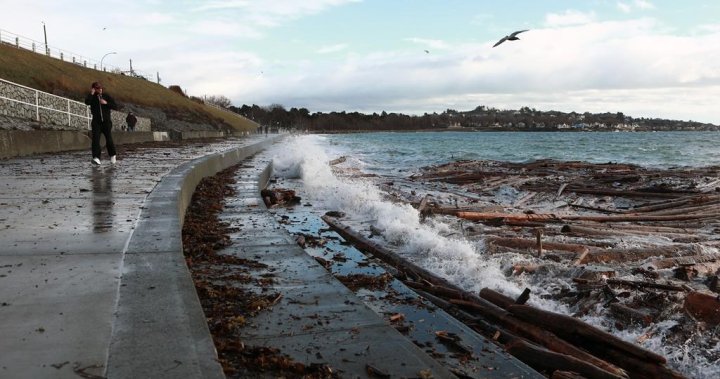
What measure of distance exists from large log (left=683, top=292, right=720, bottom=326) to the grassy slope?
52.5 metres

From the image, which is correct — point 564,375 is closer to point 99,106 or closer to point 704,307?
point 704,307

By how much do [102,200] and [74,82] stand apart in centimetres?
5957

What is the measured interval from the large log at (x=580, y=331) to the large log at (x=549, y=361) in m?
0.51

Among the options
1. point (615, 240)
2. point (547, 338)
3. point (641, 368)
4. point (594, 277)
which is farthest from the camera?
point (615, 240)

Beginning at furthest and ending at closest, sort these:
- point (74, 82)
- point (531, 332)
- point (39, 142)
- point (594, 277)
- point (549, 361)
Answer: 1. point (74, 82)
2. point (39, 142)
3. point (594, 277)
4. point (531, 332)
5. point (549, 361)

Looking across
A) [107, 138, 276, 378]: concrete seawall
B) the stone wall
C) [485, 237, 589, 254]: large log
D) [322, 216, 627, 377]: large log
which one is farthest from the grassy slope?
[107, 138, 276, 378]: concrete seawall

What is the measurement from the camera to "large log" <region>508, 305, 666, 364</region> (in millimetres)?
3951

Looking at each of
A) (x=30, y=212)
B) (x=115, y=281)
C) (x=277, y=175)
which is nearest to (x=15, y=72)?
(x=277, y=175)

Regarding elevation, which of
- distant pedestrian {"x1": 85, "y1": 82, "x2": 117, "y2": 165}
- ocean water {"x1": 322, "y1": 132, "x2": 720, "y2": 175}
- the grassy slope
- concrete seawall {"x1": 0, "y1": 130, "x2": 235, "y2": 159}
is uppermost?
the grassy slope

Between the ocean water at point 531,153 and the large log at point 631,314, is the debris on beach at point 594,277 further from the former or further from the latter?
the ocean water at point 531,153

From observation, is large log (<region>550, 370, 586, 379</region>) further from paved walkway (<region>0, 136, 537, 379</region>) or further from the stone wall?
the stone wall

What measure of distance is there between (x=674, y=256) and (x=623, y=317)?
9.56ft

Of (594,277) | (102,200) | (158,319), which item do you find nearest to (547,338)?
(594,277)

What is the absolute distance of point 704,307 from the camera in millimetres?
4957
